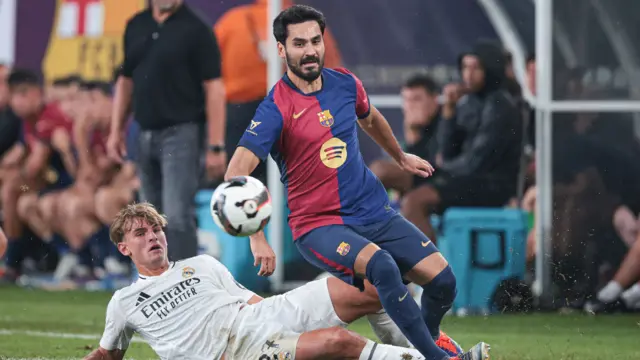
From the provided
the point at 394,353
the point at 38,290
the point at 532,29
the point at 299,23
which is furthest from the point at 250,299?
the point at 38,290

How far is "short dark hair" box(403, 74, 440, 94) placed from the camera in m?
11.8

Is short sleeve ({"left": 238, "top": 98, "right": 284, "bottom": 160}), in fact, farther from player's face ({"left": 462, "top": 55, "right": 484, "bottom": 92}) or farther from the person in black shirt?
player's face ({"left": 462, "top": 55, "right": 484, "bottom": 92})

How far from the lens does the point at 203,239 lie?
40.8 feet

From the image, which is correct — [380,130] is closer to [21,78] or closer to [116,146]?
[116,146]

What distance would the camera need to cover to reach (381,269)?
6.34m

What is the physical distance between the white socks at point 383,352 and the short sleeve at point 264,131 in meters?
1.11

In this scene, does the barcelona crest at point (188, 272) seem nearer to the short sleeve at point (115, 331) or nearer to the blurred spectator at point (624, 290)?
the short sleeve at point (115, 331)

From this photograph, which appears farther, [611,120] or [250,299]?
[611,120]

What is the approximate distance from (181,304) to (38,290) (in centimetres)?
706

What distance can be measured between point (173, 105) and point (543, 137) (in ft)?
10.9

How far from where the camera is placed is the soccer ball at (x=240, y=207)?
618cm

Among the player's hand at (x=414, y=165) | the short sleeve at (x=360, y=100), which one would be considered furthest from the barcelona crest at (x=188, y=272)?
the player's hand at (x=414, y=165)

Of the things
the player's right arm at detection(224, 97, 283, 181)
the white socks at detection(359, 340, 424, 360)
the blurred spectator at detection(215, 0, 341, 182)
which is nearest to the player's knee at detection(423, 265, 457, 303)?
the white socks at detection(359, 340, 424, 360)

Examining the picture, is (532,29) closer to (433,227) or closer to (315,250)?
(433,227)
